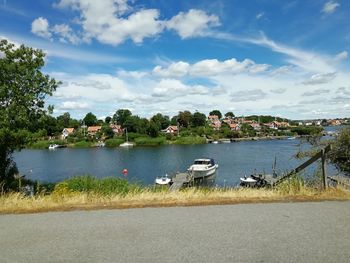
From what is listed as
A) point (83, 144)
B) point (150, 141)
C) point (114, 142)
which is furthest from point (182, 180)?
point (83, 144)

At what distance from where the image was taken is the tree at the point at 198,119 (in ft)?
600

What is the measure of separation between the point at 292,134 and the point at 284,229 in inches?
7517

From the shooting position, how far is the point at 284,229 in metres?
6.40

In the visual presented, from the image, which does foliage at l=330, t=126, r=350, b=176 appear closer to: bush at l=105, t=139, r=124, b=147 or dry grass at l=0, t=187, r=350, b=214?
dry grass at l=0, t=187, r=350, b=214

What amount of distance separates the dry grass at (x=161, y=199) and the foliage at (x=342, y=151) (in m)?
4.13

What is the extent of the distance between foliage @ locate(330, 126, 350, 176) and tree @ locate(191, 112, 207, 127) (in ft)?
554

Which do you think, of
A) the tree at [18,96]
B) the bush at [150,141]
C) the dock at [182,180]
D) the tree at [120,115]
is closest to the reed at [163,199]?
the tree at [18,96]

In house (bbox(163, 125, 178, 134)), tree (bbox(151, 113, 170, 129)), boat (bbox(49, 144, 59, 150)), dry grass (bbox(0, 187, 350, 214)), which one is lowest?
boat (bbox(49, 144, 59, 150))

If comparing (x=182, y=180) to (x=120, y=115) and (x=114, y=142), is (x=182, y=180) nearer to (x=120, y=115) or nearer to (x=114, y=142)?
(x=114, y=142)

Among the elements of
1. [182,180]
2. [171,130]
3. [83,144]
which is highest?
[171,130]

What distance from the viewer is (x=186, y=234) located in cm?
634

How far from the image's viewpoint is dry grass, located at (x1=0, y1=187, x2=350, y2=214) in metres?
8.81

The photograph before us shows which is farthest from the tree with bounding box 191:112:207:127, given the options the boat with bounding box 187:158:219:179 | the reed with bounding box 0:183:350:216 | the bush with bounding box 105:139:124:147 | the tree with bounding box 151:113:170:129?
the reed with bounding box 0:183:350:216

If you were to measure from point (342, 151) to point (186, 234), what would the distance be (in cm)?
902
